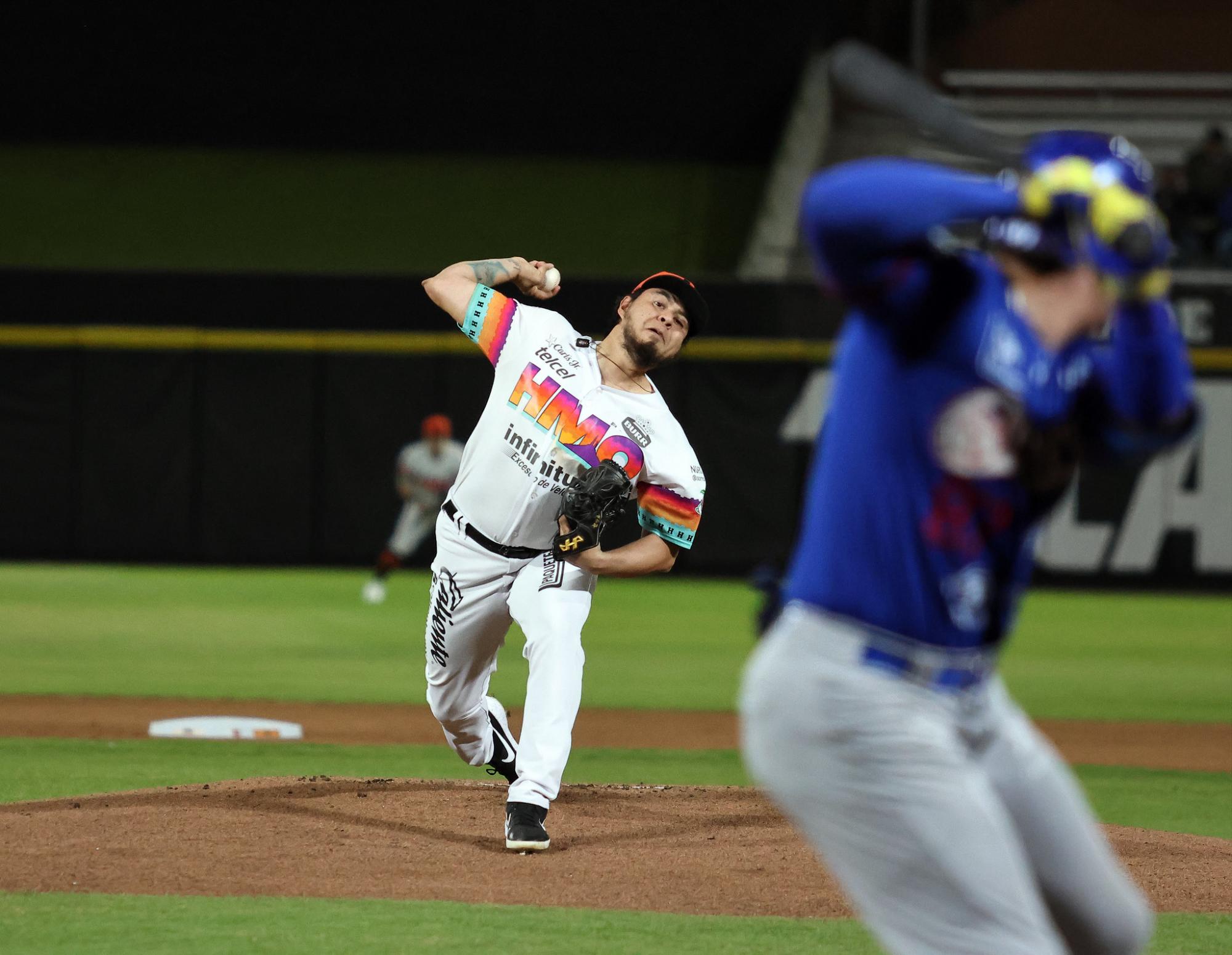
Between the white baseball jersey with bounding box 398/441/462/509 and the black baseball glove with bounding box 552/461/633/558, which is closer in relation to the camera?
the black baseball glove with bounding box 552/461/633/558

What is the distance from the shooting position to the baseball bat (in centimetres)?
321

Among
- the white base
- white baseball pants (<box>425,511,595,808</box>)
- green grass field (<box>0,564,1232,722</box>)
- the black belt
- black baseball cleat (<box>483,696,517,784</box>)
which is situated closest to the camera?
white baseball pants (<box>425,511,595,808</box>)

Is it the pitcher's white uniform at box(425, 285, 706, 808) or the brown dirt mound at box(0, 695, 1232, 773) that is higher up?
the pitcher's white uniform at box(425, 285, 706, 808)

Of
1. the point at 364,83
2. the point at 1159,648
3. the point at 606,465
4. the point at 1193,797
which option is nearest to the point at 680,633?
the point at 1159,648

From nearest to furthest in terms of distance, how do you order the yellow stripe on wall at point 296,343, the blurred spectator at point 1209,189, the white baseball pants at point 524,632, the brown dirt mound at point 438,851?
the brown dirt mound at point 438,851 → the white baseball pants at point 524,632 → the yellow stripe on wall at point 296,343 → the blurred spectator at point 1209,189

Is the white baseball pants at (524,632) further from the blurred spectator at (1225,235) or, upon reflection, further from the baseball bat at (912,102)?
the blurred spectator at (1225,235)

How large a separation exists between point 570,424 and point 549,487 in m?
0.23

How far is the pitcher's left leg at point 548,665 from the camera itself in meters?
5.67

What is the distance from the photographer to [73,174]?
2280 centimetres

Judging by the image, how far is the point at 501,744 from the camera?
649 cm

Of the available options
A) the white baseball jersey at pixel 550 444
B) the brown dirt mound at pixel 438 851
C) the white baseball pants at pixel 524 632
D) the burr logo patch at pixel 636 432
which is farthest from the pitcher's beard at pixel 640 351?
the brown dirt mound at pixel 438 851

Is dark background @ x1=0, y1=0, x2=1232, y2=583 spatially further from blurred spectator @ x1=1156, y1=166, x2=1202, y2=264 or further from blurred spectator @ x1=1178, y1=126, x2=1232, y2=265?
blurred spectator @ x1=1178, y1=126, x2=1232, y2=265

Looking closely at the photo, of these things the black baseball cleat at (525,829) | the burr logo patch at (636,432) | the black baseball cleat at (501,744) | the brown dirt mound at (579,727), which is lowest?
the brown dirt mound at (579,727)

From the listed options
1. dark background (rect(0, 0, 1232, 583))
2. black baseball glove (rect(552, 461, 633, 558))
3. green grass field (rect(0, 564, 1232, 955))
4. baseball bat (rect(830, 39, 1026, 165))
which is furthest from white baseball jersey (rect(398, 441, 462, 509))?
baseball bat (rect(830, 39, 1026, 165))
